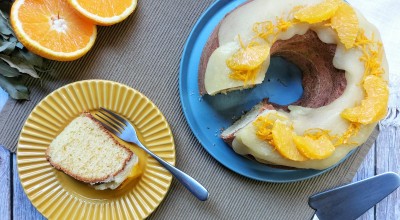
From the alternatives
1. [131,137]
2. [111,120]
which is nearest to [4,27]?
[111,120]

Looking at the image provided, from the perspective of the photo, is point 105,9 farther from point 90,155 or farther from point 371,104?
point 371,104

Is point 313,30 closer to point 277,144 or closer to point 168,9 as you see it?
point 277,144

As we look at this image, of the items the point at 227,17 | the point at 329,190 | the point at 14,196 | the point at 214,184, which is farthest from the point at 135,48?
the point at 329,190

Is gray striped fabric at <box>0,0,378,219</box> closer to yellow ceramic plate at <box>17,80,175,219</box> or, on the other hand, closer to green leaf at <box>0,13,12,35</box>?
yellow ceramic plate at <box>17,80,175,219</box>

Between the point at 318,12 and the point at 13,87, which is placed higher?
the point at 318,12

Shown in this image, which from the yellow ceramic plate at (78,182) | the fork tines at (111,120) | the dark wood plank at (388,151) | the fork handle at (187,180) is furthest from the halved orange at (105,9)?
the dark wood plank at (388,151)

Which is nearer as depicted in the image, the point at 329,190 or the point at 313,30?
the point at 313,30

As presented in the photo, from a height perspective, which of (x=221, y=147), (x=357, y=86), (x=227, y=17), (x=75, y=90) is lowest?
(x=221, y=147)
